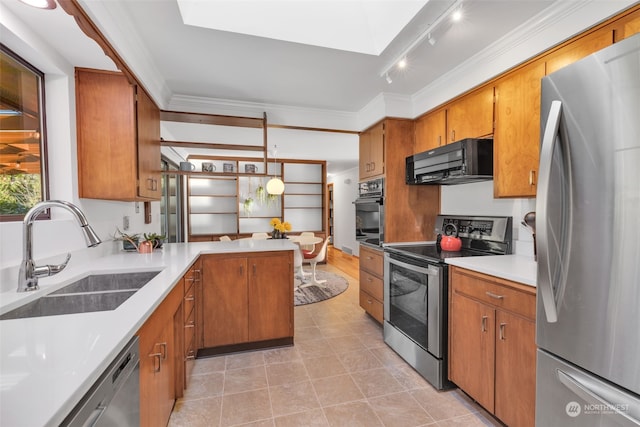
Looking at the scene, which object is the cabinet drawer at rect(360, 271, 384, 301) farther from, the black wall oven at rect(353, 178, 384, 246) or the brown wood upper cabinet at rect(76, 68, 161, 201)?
the brown wood upper cabinet at rect(76, 68, 161, 201)

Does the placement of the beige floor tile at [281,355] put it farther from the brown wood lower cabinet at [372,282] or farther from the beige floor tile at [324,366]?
the brown wood lower cabinet at [372,282]

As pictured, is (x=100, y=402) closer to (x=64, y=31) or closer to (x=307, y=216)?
(x=64, y=31)

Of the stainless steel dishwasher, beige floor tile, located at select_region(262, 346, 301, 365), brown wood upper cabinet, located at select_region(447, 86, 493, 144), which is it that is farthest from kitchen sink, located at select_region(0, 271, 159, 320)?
brown wood upper cabinet, located at select_region(447, 86, 493, 144)

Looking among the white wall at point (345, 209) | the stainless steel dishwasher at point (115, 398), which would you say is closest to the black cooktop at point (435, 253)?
the stainless steel dishwasher at point (115, 398)

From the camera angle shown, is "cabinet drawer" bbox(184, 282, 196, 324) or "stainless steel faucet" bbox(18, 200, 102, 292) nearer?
"stainless steel faucet" bbox(18, 200, 102, 292)

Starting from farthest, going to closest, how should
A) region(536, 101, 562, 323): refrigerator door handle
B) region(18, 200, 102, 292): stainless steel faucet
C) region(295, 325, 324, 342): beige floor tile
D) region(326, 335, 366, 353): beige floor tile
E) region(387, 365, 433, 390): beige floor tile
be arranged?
region(295, 325, 324, 342): beige floor tile
region(326, 335, 366, 353): beige floor tile
region(387, 365, 433, 390): beige floor tile
region(18, 200, 102, 292): stainless steel faucet
region(536, 101, 562, 323): refrigerator door handle

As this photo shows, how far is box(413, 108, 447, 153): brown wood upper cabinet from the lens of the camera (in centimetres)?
263

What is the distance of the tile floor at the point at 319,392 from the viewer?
5.70 feet

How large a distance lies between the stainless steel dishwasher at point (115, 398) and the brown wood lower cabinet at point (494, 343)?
1.76 m

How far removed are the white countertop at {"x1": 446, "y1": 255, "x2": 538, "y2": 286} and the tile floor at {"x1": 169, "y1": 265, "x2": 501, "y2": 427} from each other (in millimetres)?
934

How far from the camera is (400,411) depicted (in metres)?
1.81

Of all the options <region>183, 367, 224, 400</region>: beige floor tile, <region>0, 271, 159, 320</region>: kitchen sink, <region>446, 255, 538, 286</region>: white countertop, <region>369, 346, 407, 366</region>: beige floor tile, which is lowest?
<region>369, 346, 407, 366</region>: beige floor tile

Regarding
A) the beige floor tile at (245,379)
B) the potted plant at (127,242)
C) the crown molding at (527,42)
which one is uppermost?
the crown molding at (527,42)

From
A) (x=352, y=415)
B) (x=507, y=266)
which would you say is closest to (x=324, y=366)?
(x=352, y=415)
